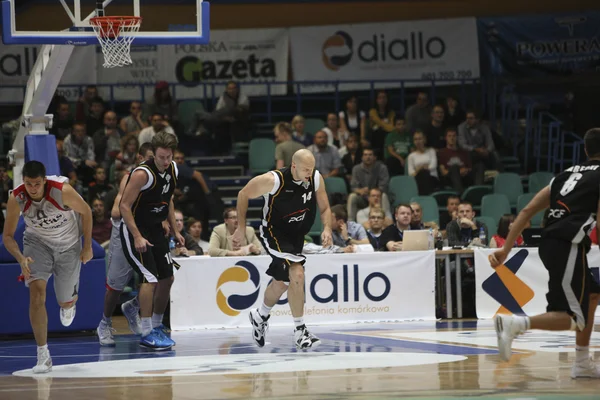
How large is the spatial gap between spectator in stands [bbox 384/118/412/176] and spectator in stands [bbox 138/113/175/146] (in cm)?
402

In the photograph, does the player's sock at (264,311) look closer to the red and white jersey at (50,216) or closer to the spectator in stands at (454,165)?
the red and white jersey at (50,216)

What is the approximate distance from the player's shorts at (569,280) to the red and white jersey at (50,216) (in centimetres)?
425

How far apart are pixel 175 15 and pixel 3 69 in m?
3.50

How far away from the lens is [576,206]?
7.92 m

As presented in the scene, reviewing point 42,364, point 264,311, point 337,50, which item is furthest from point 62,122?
point 42,364

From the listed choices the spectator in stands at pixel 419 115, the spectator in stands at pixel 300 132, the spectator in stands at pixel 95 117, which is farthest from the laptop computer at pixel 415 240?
the spectator in stands at pixel 95 117

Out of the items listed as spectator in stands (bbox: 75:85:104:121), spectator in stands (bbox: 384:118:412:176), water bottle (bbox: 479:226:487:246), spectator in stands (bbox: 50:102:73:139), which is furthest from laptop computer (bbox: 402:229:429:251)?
spectator in stands (bbox: 75:85:104:121)

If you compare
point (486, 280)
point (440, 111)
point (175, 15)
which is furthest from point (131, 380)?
point (175, 15)

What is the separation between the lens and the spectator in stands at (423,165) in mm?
18453

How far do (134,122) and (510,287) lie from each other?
791 centimetres

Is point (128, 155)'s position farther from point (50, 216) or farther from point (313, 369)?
point (313, 369)

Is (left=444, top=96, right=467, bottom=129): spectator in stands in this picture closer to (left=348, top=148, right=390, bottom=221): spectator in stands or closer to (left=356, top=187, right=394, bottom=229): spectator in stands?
(left=348, top=148, right=390, bottom=221): spectator in stands

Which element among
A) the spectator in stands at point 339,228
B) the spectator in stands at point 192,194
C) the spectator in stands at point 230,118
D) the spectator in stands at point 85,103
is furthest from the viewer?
the spectator in stands at point 230,118

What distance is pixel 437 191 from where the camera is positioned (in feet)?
61.1
